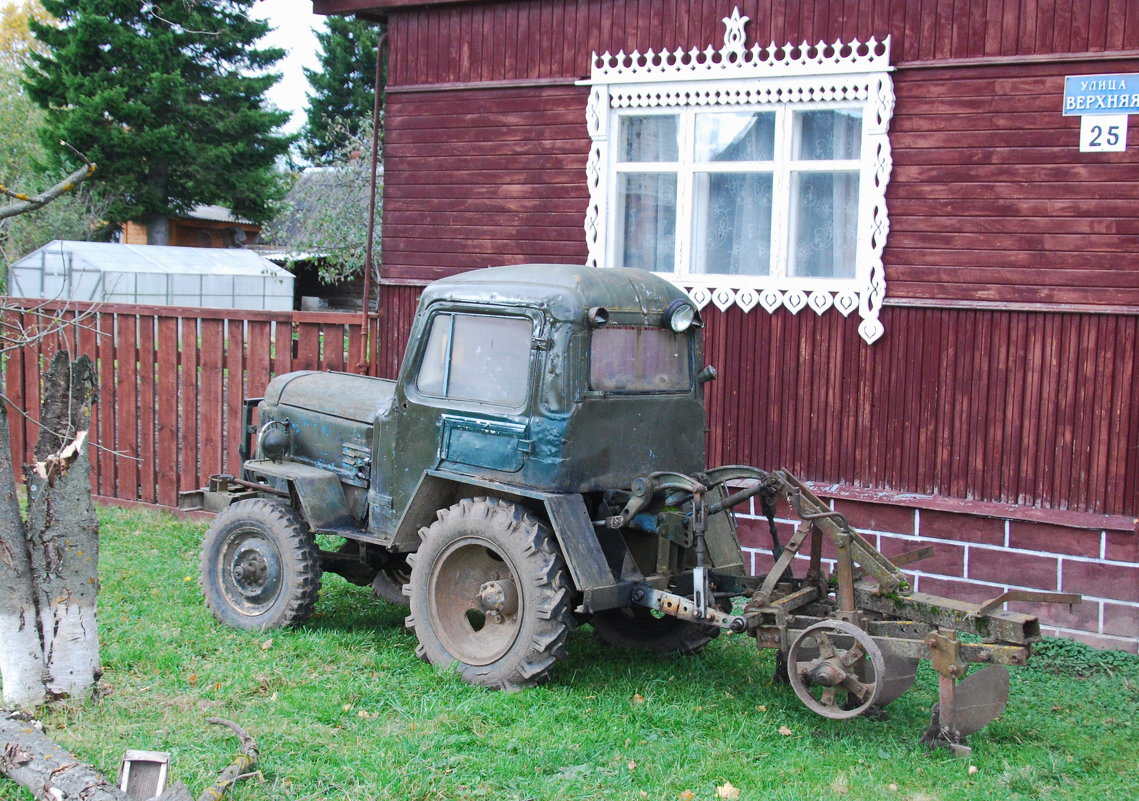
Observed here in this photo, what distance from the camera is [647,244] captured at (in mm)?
9398

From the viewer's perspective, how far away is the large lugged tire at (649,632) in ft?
22.7

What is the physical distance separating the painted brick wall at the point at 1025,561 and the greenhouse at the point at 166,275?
2106cm

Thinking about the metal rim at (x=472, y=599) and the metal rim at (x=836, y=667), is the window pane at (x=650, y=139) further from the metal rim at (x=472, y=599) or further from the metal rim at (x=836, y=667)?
the metal rim at (x=836, y=667)

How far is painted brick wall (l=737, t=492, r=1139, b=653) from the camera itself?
7.53 m

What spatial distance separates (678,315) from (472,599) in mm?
2000

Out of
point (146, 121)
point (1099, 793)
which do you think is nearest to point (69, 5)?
point (146, 121)

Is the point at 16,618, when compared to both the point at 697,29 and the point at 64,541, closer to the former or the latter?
the point at 64,541

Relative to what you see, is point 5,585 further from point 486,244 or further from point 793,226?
point 793,226

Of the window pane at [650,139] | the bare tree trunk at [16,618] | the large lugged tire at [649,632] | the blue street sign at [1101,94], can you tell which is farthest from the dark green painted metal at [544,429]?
the blue street sign at [1101,94]

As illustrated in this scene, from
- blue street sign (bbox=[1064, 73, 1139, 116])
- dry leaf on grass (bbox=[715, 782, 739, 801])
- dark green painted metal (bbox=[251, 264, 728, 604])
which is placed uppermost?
blue street sign (bbox=[1064, 73, 1139, 116])

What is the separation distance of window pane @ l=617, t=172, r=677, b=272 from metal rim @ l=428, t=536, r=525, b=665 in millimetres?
3731

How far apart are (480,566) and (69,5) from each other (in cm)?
2860

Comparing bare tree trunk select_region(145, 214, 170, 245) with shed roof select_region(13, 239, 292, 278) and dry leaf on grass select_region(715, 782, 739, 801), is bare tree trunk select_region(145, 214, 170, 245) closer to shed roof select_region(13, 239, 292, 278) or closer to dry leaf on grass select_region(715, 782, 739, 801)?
shed roof select_region(13, 239, 292, 278)

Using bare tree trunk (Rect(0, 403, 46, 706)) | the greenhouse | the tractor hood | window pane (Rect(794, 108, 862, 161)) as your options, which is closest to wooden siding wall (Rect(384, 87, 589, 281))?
window pane (Rect(794, 108, 862, 161))
